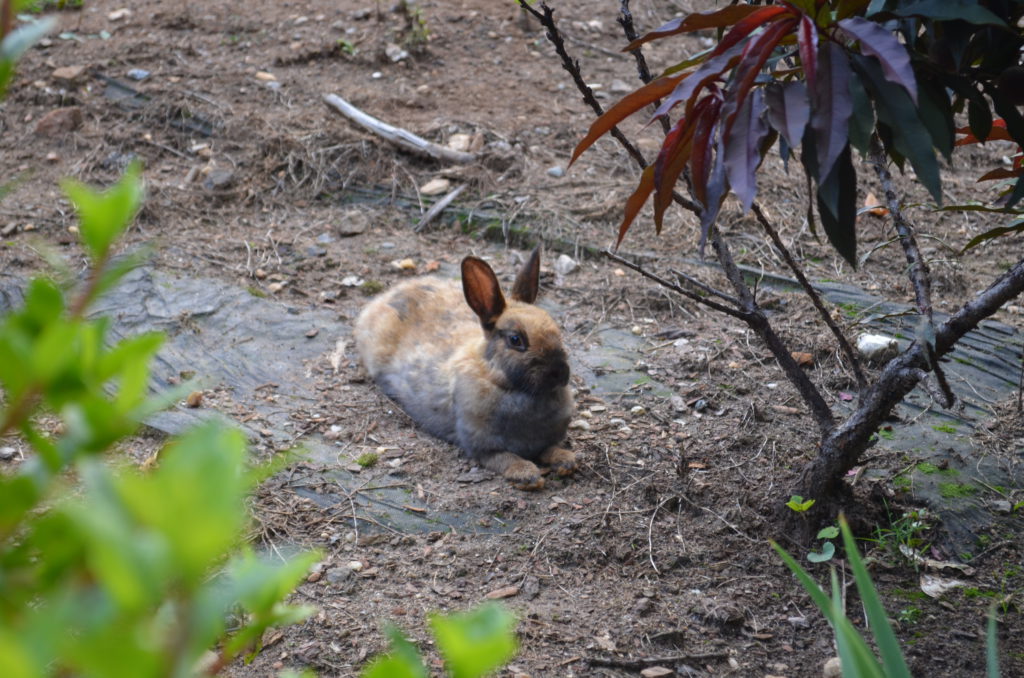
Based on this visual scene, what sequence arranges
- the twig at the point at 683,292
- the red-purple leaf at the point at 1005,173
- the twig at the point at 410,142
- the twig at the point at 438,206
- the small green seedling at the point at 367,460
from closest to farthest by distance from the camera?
1. the red-purple leaf at the point at 1005,173
2. the twig at the point at 683,292
3. the small green seedling at the point at 367,460
4. the twig at the point at 438,206
5. the twig at the point at 410,142

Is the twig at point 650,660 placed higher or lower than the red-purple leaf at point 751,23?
lower

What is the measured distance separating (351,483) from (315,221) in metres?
2.77

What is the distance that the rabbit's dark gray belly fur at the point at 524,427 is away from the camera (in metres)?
4.27

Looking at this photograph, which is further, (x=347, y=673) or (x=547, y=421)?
(x=547, y=421)

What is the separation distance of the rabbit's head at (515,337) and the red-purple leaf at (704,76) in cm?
232

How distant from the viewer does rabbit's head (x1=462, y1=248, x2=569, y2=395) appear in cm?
421

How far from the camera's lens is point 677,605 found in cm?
313

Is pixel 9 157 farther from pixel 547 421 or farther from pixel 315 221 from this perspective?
pixel 547 421

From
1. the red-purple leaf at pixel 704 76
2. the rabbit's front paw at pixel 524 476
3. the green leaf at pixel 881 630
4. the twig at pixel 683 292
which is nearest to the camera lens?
the green leaf at pixel 881 630

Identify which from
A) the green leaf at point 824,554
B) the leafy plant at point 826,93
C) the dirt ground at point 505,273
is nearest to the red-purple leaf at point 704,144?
the leafy plant at point 826,93

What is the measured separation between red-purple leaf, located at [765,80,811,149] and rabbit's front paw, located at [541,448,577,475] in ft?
7.95

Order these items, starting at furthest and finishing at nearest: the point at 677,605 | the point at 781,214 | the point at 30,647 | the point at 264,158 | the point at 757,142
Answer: the point at 264,158
the point at 781,214
the point at 677,605
the point at 757,142
the point at 30,647

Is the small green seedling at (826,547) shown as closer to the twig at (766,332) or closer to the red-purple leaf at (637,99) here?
the twig at (766,332)

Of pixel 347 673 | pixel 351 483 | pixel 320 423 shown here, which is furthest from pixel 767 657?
pixel 320 423
